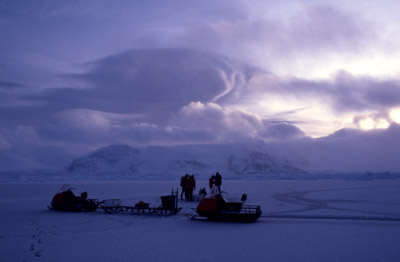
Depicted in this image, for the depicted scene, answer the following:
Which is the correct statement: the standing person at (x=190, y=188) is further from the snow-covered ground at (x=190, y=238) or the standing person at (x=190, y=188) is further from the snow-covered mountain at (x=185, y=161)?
the snow-covered mountain at (x=185, y=161)

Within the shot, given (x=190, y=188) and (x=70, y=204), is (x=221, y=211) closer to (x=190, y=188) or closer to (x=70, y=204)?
(x=70, y=204)

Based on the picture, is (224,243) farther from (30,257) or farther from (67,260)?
(30,257)

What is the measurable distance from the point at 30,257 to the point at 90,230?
Answer: 2932 mm

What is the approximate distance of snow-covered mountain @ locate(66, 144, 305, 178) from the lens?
12069 cm

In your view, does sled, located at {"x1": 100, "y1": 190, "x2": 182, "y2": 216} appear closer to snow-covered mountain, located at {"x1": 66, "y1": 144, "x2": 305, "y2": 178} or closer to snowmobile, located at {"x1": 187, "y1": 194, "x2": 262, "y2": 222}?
snowmobile, located at {"x1": 187, "y1": 194, "x2": 262, "y2": 222}

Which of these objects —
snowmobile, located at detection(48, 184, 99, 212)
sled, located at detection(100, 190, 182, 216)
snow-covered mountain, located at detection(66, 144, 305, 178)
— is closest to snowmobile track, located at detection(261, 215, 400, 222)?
sled, located at detection(100, 190, 182, 216)

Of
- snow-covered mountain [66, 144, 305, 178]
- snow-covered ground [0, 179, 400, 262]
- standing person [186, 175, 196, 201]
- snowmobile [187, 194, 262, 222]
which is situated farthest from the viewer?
snow-covered mountain [66, 144, 305, 178]

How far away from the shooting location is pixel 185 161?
416 ft

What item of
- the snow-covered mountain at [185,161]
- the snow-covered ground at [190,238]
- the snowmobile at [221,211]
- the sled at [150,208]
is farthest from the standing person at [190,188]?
the snow-covered mountain at [185,161]

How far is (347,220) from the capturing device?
37.6ft

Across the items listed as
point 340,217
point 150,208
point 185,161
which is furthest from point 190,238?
point 185,161

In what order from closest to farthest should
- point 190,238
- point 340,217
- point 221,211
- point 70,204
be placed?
point 190,238 → point 221,211 → point 340,217 → point 70,204

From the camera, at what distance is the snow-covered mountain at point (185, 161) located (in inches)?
4751

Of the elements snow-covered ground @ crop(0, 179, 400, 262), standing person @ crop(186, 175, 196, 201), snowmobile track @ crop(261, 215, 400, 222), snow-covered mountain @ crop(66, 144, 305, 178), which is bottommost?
snow-covered ground @ crop(0, 179, 400, 262)
